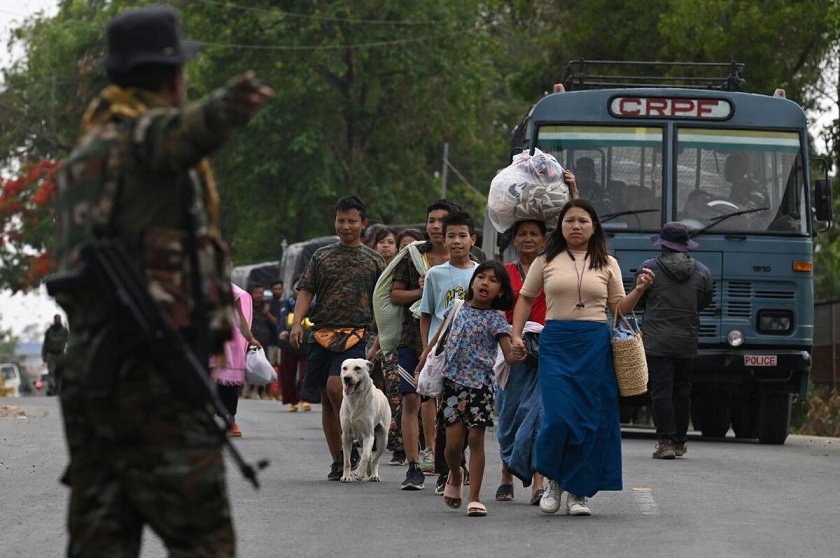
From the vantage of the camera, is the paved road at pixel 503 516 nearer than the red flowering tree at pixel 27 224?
Yes

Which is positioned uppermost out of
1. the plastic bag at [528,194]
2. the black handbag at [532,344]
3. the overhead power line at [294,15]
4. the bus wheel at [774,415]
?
the overhead power line at [294,15]

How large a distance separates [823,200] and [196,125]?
1360 centimetres

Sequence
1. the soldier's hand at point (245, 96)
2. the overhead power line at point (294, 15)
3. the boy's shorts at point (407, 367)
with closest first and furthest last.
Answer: the soldier's hand at point (245, 96)
the boy's shorts at point (407, 367)
the overhead power line at point (294, 15)

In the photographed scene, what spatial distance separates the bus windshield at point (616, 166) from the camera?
1798 centimetres

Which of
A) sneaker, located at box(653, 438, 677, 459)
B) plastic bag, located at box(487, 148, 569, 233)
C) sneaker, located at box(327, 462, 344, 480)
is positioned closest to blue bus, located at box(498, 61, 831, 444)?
sneaker, located at box(653, 438, 677, 459)

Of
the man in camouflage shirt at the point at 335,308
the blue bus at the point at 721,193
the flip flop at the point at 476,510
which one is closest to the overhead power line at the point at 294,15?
the blue bus at the point at 721,193

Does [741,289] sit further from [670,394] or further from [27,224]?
[27,224]

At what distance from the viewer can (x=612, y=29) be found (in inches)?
1259

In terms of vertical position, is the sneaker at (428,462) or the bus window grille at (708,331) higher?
the bus window grille at (708,331)

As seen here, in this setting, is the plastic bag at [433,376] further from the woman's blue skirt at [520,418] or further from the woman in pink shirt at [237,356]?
the woman in pink shirt at [237,356]

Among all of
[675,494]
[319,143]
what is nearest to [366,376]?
[675,494]

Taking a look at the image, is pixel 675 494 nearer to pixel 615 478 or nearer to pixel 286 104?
pixel 615 478

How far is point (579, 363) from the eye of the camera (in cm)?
1029

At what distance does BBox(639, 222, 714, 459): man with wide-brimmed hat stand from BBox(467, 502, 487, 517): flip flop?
5.55 metres
